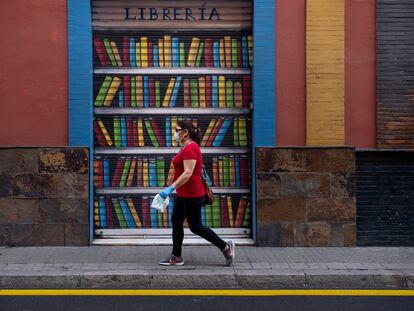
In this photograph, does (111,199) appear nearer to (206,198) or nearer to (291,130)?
(206,198)

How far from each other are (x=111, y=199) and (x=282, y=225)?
2.48 meters

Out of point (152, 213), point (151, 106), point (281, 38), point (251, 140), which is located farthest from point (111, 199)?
point (281, 38)

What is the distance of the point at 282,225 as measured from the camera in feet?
30.2

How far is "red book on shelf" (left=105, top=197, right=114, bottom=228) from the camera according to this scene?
9523mm

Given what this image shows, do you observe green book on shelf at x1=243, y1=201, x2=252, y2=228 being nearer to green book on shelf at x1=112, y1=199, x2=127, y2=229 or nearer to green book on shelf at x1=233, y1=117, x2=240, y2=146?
green book on shelf at x1=233, y1=117, x2=240, y2=146

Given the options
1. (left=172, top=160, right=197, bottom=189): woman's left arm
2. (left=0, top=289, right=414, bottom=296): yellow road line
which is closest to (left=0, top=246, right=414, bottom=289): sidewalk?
(left=0, top=289, right=414, bottom=296): yellow road line

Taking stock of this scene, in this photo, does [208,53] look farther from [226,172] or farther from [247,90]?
[226,172]

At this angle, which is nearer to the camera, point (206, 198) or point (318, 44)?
point (206, 198)

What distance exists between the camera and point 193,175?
7918 millimetres

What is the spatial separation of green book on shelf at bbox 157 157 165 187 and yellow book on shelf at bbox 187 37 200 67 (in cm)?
145

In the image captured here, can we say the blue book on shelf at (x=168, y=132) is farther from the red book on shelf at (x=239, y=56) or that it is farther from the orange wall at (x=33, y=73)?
the orange wall at (x=33, y=73)

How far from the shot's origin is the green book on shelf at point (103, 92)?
9.46m

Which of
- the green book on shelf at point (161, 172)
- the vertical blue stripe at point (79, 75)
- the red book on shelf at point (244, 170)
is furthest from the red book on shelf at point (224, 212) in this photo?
the vertical blue stripe at point (79, 75)

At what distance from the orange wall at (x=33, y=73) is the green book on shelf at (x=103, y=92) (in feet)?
1.58
